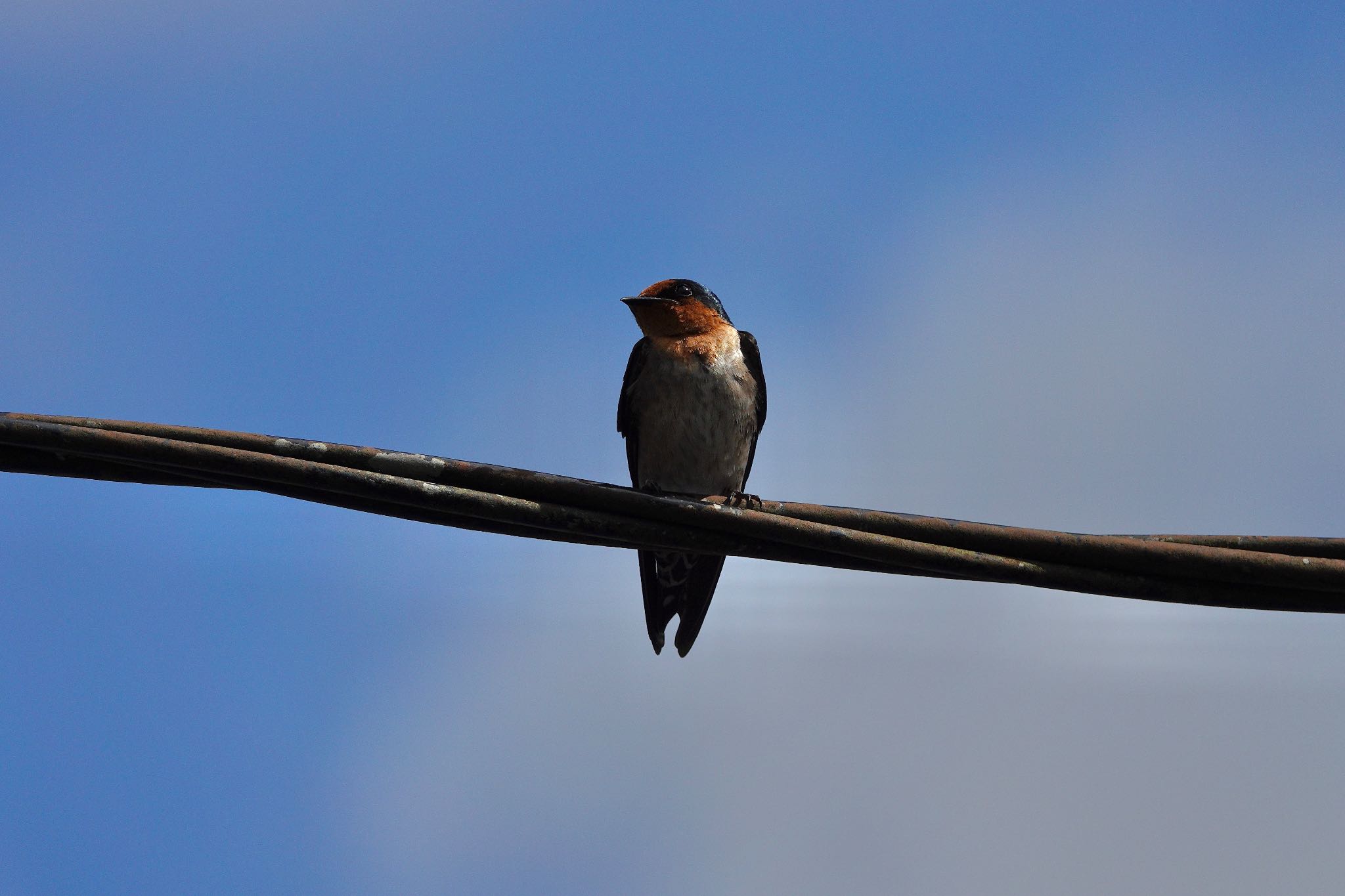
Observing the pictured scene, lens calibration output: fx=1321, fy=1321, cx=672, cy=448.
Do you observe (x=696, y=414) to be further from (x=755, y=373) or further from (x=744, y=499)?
(x=744, y=499)

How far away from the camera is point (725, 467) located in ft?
23.9

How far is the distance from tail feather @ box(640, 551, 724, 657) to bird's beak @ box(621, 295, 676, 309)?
4.46ft

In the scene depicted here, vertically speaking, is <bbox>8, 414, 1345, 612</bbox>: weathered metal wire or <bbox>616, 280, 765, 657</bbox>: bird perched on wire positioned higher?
<bbox>616, 280, 765, 657</bbox>: bird perched on wire

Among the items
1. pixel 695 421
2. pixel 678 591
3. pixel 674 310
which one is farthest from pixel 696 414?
pixel 678 591

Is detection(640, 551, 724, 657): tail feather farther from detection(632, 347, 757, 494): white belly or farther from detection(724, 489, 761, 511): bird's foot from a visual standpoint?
detection(724, 489, 761, 511): bird's foot

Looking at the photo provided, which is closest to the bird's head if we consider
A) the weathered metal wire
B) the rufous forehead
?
the rufous forehead

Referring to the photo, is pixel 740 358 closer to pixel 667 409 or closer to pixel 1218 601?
pixel 667 409

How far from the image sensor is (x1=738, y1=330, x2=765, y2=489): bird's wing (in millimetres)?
7355

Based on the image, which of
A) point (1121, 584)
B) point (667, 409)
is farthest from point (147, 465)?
point (667, 409)

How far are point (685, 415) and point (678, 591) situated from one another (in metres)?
0.99

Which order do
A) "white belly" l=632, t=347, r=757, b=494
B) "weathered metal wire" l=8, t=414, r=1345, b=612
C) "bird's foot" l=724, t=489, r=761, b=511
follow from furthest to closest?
1. "white belly" l=632, t=347, r=757, b=494
2. "bird's foot" l=724, t=489, r=761, b=511
3. "weathered metal wire" l=8, t=414, r=1345, b=612

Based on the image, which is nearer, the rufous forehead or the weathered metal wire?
the weathered metal wire

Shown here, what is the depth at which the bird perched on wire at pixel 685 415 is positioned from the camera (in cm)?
709

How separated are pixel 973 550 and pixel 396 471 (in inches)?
51.8
